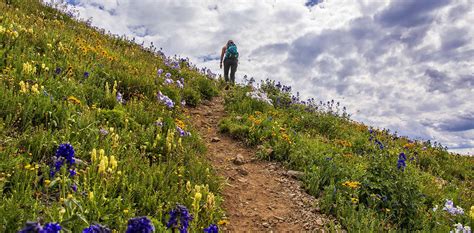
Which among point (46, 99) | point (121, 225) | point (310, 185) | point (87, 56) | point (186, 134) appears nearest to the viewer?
point (121, 225)

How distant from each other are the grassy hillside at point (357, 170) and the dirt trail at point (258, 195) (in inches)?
10.7

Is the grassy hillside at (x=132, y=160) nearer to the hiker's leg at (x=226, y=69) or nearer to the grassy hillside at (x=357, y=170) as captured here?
the grassy hillside at (x=357, y=170)

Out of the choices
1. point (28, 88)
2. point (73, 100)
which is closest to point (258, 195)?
point (73, 100)

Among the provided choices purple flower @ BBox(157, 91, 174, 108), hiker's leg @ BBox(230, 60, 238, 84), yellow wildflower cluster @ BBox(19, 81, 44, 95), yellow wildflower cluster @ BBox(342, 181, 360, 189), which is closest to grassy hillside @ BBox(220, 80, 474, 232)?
yellow wildflower cluster @ BBox(342, 181, 360, 189)

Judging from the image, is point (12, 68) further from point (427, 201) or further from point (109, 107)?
point (427, 201)

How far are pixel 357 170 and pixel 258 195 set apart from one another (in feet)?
7.42

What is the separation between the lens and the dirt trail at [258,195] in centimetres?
549

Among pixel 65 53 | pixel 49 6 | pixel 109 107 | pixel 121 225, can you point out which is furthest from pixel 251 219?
pixel 49 6

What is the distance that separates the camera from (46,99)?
5.42 metres

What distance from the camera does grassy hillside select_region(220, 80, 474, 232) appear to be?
19.1 feet

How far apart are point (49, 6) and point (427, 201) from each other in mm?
14662

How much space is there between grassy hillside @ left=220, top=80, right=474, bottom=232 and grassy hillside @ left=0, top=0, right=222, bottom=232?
1.94 metres

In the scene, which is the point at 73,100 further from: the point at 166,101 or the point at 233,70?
the point at 233,70

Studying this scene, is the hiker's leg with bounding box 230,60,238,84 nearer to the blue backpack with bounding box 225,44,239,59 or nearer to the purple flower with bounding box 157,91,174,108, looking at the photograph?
the blue backpack with bounding box 225,44,239,59
